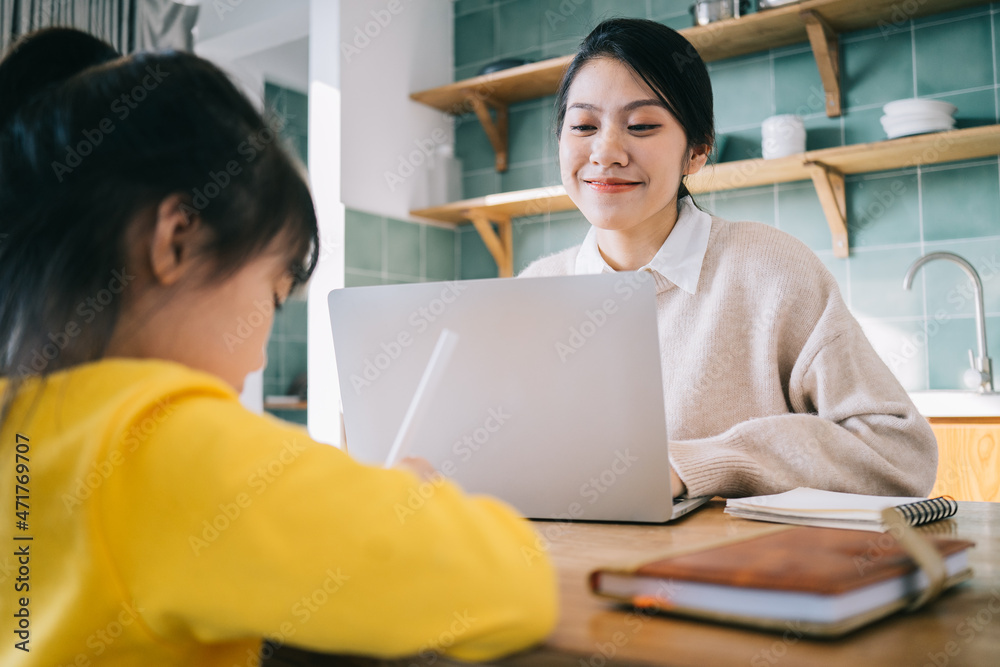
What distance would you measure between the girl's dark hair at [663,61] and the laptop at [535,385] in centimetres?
67

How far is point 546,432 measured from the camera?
81 cm

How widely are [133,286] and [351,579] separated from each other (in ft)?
0.83

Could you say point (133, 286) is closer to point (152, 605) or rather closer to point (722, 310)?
point (152, 605)

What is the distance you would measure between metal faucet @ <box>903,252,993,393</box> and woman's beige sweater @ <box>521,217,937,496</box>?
1.31 metres

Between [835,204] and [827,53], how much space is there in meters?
0.47

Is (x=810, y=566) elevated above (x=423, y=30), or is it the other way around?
(x=423, y=30)

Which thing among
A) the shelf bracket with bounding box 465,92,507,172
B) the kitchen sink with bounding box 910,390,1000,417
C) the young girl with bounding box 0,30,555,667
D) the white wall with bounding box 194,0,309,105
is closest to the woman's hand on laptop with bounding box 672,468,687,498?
the young girl with bounding box 0,30,555,667

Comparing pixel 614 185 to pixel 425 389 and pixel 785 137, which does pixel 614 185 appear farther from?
pixel 785 137

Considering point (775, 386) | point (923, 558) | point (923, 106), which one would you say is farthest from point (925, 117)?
point (923, 558)

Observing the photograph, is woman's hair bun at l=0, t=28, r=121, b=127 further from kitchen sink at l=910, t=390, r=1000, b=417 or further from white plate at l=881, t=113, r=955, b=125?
white plate at l=881, t=113, r=955, b=125

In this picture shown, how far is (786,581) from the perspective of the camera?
0.44 m

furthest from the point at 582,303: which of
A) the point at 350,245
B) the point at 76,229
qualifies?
the point at 350,245

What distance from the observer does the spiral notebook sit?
2.43ft

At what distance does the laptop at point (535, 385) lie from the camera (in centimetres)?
77
